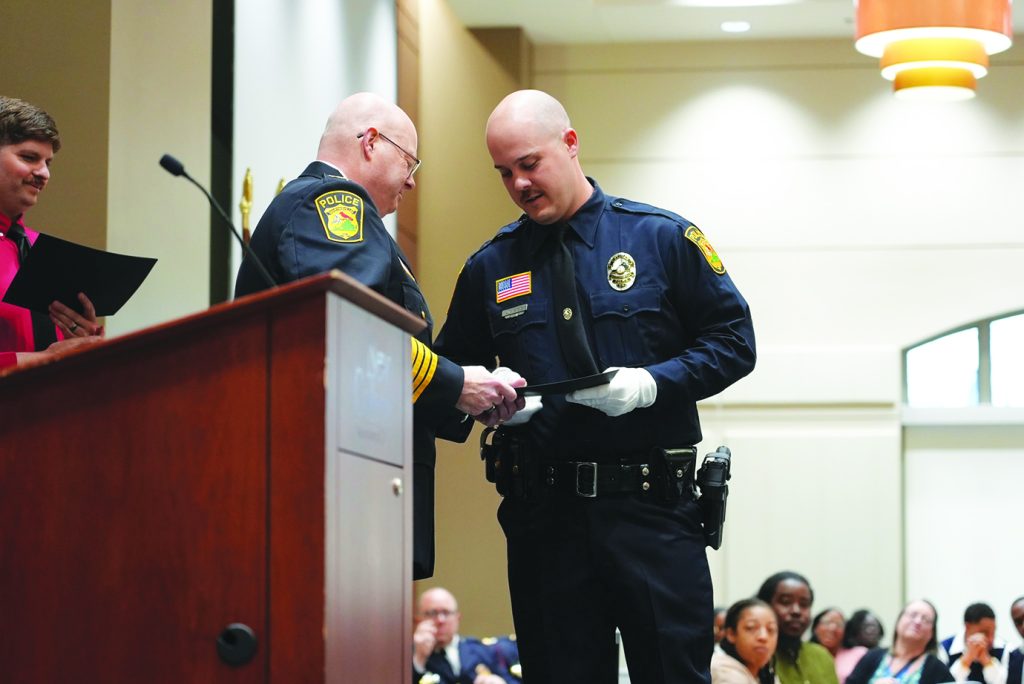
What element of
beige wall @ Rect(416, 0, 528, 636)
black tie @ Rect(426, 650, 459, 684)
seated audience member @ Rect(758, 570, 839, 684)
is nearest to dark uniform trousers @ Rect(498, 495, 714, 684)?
black tie @ Rect(426, 650, 459, 684)

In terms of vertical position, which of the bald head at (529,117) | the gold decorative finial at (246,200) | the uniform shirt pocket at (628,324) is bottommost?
the uniform shirt pocket at (628,324)

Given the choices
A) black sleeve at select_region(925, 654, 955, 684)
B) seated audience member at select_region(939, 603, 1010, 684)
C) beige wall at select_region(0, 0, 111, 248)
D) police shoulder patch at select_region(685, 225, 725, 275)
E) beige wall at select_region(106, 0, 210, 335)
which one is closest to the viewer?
police shoulder patch at select_region(685, 225, 725, 275)

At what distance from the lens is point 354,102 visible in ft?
9.13

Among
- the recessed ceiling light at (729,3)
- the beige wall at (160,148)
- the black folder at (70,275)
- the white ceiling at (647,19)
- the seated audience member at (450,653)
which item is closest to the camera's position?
the black folder at (70,275)

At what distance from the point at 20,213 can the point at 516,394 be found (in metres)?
1.15

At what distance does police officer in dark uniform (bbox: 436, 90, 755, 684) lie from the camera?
268 centimetres

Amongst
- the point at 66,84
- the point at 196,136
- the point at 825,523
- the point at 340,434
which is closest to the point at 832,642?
the point at 825,523

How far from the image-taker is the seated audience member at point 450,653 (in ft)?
20.3

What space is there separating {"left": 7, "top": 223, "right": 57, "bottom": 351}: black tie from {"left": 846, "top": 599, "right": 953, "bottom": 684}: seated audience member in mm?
4692

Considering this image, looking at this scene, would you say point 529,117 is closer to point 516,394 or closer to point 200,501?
point 516,394

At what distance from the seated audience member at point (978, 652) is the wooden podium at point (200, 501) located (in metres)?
5.45

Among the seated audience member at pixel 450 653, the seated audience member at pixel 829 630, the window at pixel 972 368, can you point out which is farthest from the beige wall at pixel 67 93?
the window at pixel 972 368

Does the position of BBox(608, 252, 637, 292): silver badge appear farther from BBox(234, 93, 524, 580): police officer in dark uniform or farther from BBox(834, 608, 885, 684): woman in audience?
BBox(834, 608, 885, 684): woman in audience

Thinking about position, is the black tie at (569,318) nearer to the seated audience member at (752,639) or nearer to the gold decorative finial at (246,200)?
the gold decorative finial at (246,200)
